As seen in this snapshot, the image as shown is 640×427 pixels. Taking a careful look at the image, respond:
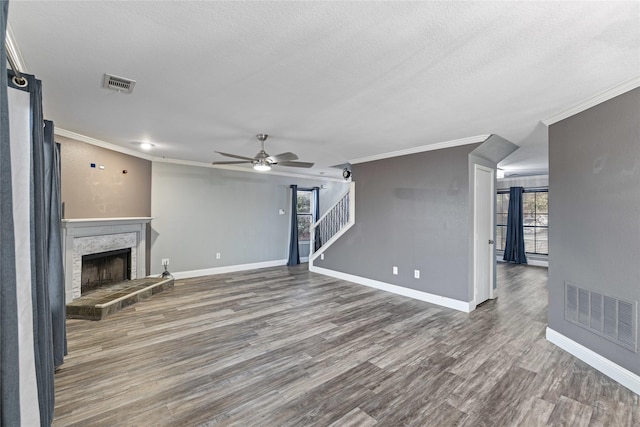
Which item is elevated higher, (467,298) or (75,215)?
(75,215)

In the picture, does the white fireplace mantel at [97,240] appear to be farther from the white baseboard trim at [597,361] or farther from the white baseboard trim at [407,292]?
the white baseboard trim at [597,361]

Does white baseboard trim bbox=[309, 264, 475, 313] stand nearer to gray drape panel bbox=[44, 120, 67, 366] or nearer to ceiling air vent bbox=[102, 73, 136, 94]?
gray drape panel bbox=[44, 120, 67, 366]

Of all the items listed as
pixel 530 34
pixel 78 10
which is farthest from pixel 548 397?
pixel 78 10

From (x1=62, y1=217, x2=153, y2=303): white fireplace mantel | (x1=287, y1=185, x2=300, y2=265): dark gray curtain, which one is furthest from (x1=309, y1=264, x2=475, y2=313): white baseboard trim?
(x1=62, y1=217, x2=153, y2=303): white fireplace mantel

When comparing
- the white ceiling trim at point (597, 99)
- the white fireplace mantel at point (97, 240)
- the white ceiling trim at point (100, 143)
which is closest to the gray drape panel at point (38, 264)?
the white fireplace mantel at point (97, 240)

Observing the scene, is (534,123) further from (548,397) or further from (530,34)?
(548,397)

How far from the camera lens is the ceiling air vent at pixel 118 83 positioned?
7.80 ft

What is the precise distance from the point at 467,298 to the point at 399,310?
1044 mm

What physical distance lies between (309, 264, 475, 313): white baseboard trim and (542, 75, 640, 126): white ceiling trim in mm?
2711

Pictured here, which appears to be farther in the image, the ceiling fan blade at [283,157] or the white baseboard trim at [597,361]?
the ceiling fan blade at [283,157]

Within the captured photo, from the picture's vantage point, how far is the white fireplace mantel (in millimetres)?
4070

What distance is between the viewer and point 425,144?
4586 millimetres

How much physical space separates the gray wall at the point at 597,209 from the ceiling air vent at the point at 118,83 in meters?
4.37

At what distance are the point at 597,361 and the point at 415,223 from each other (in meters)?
2.72
